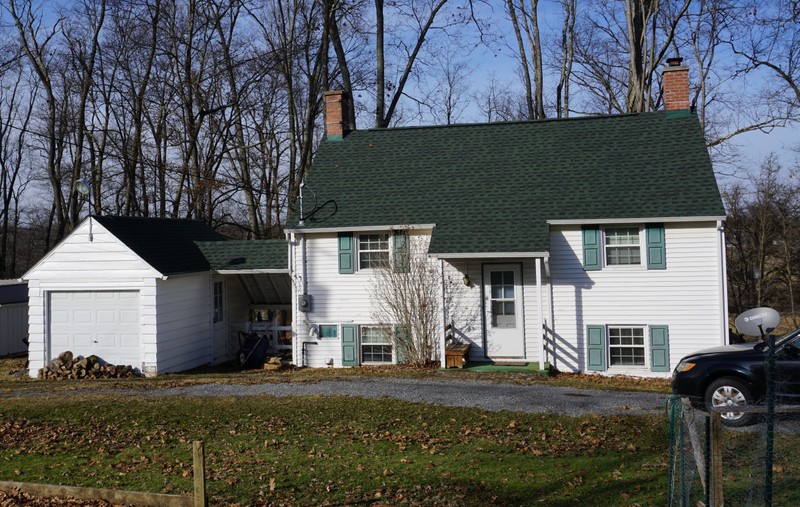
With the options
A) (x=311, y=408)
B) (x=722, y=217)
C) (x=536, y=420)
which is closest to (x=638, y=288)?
(x=722, y=217)

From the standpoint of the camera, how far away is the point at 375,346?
64.2ft

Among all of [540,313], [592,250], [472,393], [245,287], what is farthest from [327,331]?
[592,250]

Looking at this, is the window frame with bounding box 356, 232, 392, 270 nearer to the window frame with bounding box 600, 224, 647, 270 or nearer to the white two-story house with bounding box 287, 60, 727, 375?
the white two-story house with bounding box 287, 60, 727, 375

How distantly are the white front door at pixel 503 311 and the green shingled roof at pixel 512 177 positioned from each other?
1117 millimetres

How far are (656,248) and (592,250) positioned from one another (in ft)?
4.99

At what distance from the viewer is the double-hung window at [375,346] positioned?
765 inches

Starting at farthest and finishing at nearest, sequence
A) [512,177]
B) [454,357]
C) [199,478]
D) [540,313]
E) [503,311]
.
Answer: [512,177] < [503,311] < [454,357] < [540,313] < [199,478]

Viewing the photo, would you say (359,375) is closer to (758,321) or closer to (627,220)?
(627,220)

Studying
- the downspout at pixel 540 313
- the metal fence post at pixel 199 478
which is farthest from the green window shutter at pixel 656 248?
the metal fence post at pixel 199 478

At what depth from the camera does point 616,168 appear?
19.5 meters

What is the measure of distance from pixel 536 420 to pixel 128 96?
2811 centimetres

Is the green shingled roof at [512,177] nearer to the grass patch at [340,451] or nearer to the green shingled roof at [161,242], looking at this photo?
the green shingled roof at [161,242]

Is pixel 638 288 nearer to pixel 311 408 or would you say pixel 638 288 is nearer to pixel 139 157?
pixel 311 408

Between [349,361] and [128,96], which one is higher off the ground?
[128,96]
